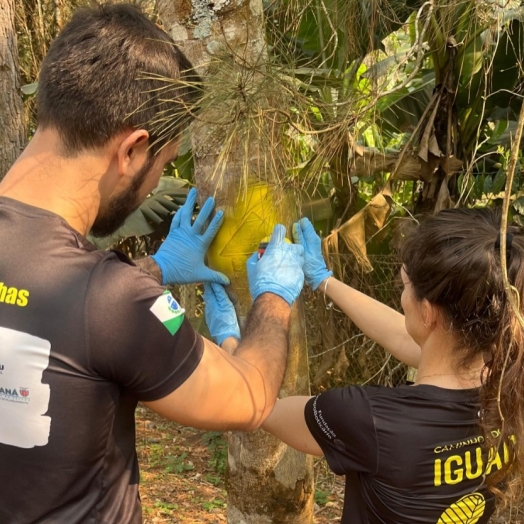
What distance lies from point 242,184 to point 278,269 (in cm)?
30

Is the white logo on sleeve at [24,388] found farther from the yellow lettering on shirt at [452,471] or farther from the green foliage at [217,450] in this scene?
the green foliage at [217,450]

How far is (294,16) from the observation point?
211cm

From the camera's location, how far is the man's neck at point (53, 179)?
124 cm

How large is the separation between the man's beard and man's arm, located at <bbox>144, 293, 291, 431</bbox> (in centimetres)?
35

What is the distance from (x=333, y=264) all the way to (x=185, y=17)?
1939 millimetres

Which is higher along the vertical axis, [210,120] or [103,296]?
[210,120]

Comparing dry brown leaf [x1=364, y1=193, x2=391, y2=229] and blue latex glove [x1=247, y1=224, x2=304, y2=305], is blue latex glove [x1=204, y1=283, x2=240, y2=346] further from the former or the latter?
dry brown leaf [x1=364, y1=193, x2=391, y2=229]

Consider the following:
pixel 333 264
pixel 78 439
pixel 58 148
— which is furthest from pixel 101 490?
pixel 333 264

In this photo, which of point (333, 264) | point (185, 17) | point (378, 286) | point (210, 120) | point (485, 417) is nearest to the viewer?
point (485, 417)

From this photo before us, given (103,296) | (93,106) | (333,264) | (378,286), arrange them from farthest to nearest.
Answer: (378,286) < (333,264) < (93,106) < (103,296)

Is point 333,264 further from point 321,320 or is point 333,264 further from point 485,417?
point 485,417

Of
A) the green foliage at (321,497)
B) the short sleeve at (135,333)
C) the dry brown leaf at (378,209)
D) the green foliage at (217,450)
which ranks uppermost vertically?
the short sleeve at (135,333)

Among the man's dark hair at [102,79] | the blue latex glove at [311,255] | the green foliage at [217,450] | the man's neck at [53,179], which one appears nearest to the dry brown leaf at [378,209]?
the blue latex glove at [311,255]

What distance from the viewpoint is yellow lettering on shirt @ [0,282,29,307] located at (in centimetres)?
115
